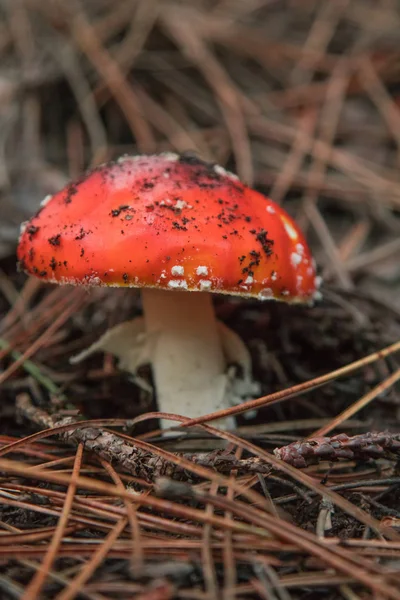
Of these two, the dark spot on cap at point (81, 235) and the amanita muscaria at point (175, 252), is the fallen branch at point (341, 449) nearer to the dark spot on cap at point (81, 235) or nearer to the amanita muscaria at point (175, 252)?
the amanita muscaria at point (175, 252)

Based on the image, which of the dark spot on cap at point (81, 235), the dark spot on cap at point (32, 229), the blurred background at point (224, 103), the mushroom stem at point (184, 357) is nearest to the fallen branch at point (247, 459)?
the mushroom stem at point (184, 357)

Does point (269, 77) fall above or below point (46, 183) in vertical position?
above

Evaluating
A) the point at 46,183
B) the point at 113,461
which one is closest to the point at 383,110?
the point at 46,183

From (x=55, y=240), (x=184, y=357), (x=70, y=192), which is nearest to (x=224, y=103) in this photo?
(x=70, y=192)

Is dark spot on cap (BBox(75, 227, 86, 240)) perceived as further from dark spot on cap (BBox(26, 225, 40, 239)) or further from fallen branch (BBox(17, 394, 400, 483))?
fallen branch (BBox(17, 394, 400, 483))

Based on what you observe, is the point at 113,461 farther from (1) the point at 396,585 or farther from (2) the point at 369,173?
(2) the point at 369,173

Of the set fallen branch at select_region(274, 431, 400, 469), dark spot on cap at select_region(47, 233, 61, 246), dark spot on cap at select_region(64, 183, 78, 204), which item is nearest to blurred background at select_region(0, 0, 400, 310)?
dark spot on cap at select_region(64, 183, 78, 204)

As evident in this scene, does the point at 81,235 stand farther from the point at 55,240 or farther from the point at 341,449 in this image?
the point at 341,449
